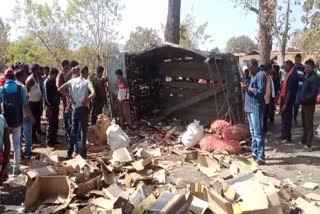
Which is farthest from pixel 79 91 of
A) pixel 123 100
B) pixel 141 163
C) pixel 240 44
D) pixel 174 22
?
pixel 240 44

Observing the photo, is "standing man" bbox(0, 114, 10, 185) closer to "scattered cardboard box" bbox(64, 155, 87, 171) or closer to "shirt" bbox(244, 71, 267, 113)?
"scattered cardboard box" bbox(64, 155, 87, 171)

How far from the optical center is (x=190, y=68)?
12.5m

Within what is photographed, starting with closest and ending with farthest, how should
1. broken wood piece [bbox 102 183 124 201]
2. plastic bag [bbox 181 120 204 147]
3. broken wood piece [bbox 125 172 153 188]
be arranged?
broken wood piece [bbox 102 183 124 201] → broken wood piece [bbox 125 172 153 188] → plastic bag [bbox 181 120 204 147]

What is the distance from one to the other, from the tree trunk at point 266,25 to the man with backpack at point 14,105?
1204cm

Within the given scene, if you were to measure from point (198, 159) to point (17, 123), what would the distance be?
3.32 m

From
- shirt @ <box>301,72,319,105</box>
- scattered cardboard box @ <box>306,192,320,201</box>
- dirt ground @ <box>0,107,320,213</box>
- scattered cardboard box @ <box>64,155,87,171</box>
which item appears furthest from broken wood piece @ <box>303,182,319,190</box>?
scattered cardboard box @ <box>64,155,87,171</box>

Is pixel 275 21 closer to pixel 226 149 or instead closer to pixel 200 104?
pixel 200 104

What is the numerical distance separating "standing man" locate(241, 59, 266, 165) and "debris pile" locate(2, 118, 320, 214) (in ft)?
1.72

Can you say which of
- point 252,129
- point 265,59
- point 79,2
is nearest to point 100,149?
point 252,129

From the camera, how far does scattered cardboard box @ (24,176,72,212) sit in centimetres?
592

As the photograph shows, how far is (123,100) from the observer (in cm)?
1123

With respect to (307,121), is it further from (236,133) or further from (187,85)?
(187,85)

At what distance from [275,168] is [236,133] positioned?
1656 mm

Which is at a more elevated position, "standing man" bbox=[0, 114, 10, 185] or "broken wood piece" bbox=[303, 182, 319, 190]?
"standing man" bbox=[0, 114, 10, 185]
